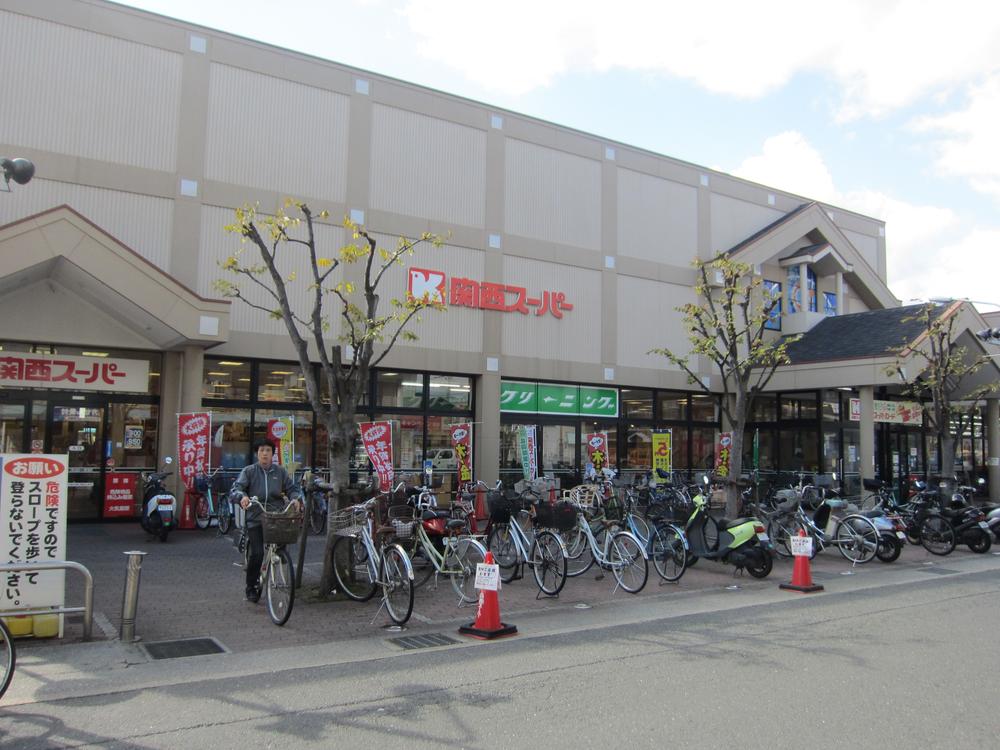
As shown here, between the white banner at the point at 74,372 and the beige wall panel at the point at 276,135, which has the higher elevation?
the beige wall panel at the point at 276,135

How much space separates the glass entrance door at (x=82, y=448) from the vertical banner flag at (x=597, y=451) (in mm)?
11431

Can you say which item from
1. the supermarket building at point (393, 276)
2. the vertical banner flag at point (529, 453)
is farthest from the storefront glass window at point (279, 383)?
the vertical banner flag at point (529, 453)

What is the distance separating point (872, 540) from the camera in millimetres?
13031

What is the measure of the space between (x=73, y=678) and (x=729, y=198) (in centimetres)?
2245

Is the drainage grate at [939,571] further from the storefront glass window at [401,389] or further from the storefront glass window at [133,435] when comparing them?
the storefront glass window at [133,435]

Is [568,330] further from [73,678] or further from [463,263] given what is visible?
[73,678]

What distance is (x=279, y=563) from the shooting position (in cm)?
821

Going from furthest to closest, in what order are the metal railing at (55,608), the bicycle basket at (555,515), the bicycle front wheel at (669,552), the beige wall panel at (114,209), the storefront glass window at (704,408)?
1. the storefront glass window at (704,408)
2. the beige wall panel at (114,209)
3. the bicycle front wheel at (669,552)
4. the bicycle basket at (555,515)
5. the metal railing at (55,608)

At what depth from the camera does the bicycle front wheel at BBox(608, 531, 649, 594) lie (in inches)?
397

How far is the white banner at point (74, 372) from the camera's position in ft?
47.6

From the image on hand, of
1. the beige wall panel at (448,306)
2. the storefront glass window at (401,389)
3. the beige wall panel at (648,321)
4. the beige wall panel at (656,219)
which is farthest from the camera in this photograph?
the beige wall panel at (656,219)

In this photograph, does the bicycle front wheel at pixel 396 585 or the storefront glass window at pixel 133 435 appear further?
the storefront glass window at pixel 133 435

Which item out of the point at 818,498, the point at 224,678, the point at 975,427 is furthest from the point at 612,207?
the point at 224,678

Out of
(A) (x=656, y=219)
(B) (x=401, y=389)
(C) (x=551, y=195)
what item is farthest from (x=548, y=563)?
(A) (x=656, y=219)
